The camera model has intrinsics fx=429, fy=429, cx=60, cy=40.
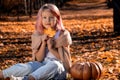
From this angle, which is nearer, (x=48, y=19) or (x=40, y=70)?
(x=40, y=70)

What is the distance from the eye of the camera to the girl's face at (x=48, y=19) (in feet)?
19.6

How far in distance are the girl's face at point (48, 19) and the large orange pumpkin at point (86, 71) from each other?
2.23 feet

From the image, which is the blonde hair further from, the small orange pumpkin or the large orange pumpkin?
the large orange pumpkin

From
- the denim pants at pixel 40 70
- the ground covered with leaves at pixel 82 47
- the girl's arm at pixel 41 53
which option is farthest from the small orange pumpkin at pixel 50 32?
the ground covered with leaves at pixel 82 47

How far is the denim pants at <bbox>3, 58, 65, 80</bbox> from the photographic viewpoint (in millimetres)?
5777

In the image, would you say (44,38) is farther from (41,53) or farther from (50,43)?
(41,53)

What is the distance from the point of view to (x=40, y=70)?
5.79 m

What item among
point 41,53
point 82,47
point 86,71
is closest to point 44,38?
point 41,53

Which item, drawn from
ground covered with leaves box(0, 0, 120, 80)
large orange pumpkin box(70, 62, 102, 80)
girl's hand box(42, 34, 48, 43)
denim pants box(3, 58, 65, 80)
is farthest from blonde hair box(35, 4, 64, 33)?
ground covered with leaves box(0, 0, 120, 80)

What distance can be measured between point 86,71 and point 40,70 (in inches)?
25.4

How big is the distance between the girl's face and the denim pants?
1.65 ft

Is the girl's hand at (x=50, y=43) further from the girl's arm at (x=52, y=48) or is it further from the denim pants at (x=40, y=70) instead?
the denim pants at (x=40, y=70)

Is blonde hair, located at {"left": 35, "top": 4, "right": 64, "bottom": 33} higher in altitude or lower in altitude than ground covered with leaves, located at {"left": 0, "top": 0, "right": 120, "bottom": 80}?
higher

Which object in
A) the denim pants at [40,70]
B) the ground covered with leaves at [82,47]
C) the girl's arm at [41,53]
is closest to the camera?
the denim pants at [40,70]
